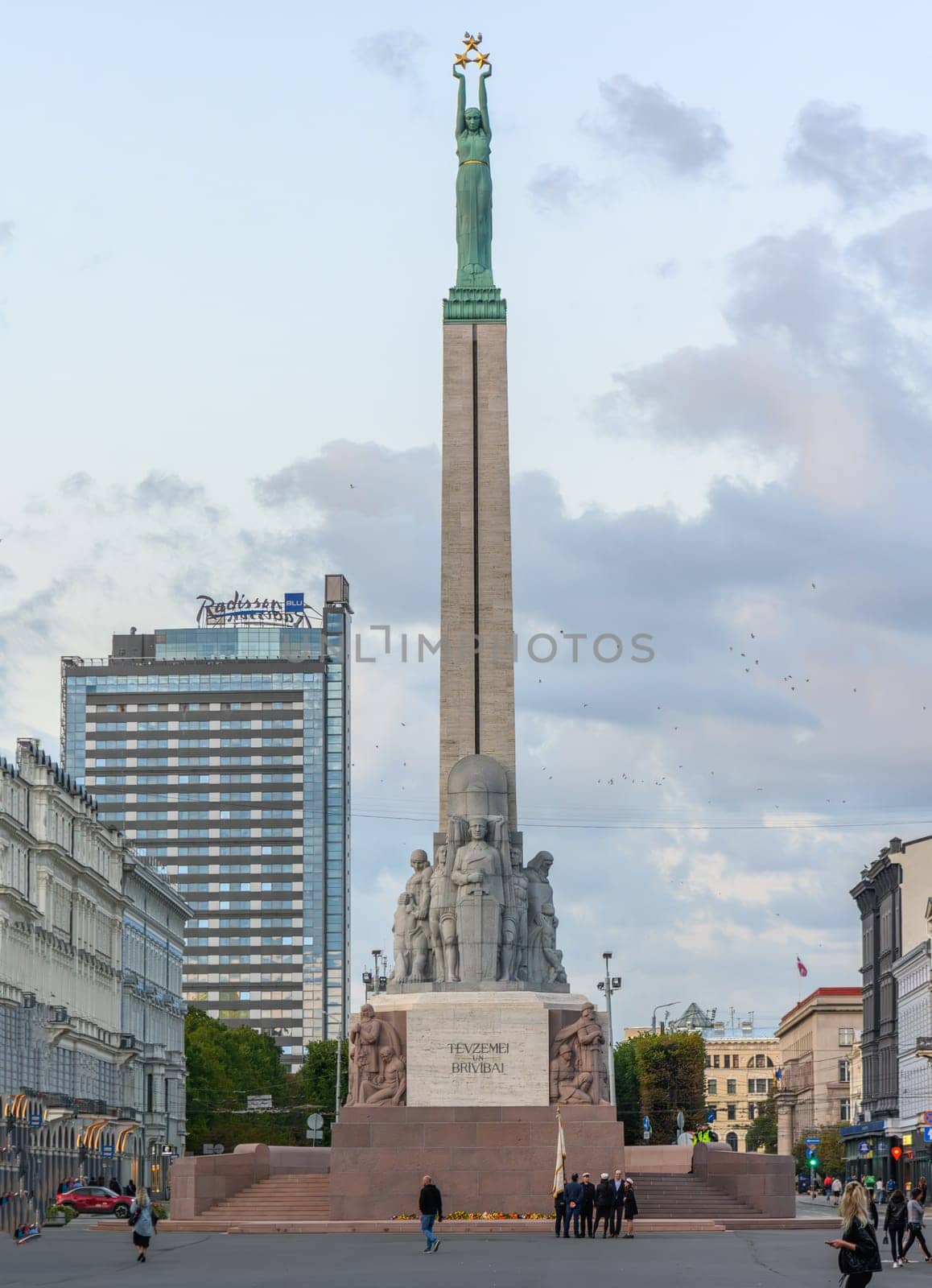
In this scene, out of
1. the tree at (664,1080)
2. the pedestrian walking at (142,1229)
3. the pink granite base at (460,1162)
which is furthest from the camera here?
the tree at (664,1080)

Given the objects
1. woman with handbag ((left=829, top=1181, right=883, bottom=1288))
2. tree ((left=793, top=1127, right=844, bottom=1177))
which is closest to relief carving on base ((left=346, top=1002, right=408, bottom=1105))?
woman with handbag ((left=829, top=1181, right=883, bottom=1288))

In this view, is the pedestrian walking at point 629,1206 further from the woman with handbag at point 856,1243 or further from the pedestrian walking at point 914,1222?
the woman with handbag at point 856,1243

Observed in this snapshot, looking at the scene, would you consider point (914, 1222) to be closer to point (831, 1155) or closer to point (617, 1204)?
point (617, 1204)

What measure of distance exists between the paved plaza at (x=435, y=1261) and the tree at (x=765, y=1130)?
13889 centimetres

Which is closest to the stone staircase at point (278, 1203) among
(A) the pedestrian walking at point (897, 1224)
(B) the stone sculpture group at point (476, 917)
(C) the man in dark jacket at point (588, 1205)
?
(B) the stone sculpture group at point (476, 917)

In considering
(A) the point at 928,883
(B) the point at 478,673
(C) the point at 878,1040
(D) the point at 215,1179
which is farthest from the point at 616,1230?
(C) the point at 878,1040

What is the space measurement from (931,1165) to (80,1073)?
124ft

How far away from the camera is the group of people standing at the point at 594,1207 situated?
40.1 m

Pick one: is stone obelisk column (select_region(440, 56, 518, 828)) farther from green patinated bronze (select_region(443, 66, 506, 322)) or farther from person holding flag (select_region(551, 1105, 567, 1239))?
person holding flag (select_region(551, 1105, 567, 1239))

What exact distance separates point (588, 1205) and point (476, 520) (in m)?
19.0

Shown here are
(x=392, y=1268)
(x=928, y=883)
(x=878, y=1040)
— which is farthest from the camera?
(x=878, y=1040)

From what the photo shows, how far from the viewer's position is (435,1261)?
32812 millimetres

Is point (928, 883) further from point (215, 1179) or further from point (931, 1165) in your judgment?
point (215, 1179)

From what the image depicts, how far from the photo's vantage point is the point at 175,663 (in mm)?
183250
